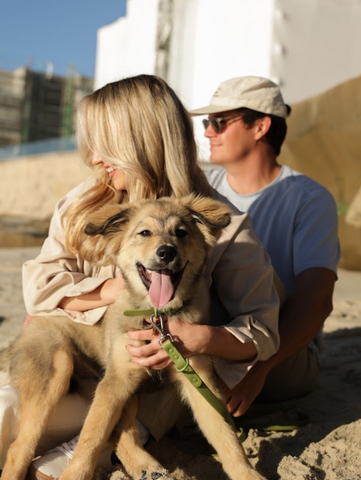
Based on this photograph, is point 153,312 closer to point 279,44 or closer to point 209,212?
point 209,212

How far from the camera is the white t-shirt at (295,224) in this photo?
12.3ft

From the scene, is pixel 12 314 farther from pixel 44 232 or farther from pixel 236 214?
pixel 44 232

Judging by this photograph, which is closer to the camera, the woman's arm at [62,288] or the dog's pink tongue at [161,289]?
the dog's pink tongue at [161,289]

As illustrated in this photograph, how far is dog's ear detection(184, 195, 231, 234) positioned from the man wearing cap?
0.47 m

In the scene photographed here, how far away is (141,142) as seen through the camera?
3.13m

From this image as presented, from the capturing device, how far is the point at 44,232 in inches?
619

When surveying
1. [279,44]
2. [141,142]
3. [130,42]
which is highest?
[130,42]

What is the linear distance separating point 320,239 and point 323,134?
6032 mm

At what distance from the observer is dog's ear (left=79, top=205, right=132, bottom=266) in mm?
2797

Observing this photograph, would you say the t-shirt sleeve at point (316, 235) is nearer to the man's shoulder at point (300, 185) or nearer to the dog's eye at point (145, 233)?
the man's shoulder at point (300, 185)

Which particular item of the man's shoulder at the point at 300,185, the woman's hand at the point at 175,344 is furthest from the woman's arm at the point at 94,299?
the man's shoulder at the point at 300,185

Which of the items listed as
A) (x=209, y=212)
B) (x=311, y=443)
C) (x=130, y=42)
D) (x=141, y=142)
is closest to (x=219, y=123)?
(x=141, y=142)

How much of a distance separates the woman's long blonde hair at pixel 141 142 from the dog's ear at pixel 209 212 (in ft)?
0.59

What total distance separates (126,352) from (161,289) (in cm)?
35
